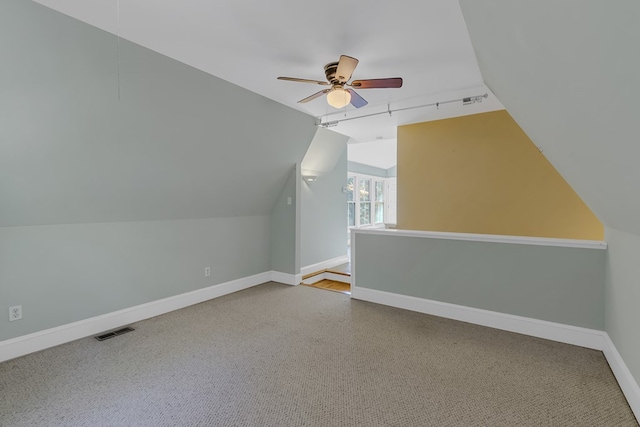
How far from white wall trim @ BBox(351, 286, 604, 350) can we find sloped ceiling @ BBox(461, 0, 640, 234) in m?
1.24

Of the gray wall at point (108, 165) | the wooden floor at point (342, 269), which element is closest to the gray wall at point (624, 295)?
the wooden floor at point (342, 269)

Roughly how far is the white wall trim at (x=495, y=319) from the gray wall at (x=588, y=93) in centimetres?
28

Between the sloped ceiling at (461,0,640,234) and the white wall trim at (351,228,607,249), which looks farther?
the white wall trim at (351,228,607,249)

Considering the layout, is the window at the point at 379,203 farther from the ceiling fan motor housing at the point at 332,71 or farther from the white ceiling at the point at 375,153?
the ceiling fan motor housing at the point at 332,71

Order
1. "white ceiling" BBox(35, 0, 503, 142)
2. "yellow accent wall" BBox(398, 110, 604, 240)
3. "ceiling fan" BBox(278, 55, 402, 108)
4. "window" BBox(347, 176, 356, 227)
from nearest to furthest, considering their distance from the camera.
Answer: "white ceiling" BBox(35, 0, 503, 142), "ceiling fan" BBox(278, 55, 402, 108), "yellow accent wall" BBox(398, 110, 604, 240), "window" BBox(347, 176, 356, 227)

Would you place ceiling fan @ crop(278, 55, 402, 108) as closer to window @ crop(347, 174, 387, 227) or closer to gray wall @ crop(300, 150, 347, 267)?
gray wall @ crop(300, 150, 347, 267)

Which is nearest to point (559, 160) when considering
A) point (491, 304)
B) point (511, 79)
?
point (511, 79)

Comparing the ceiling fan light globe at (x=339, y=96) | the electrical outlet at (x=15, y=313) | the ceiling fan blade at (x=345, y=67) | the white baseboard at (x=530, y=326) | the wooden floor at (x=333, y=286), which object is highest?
the ceiling fan blade at (x=345, y=67)

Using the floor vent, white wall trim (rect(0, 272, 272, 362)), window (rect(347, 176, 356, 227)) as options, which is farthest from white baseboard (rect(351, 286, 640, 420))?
window (rect(347, 176, 356, 227))

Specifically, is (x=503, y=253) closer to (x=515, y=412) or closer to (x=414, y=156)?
(x=515, y=412)

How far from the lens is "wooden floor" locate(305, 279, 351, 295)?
457cm

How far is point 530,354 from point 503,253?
940 mm

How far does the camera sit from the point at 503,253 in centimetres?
307

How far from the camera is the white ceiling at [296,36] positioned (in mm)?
1969
